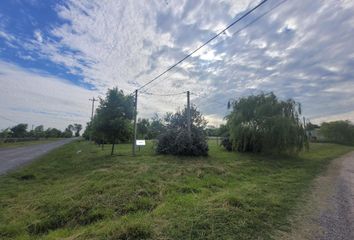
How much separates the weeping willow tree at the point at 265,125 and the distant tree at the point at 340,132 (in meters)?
36.0

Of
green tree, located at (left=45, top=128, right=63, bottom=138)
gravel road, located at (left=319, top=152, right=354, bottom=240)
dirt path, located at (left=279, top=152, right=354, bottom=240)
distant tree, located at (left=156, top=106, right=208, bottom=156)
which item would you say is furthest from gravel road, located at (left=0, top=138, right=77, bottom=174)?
green tree, located at (left=45, top=128, right=63, bottom=138)

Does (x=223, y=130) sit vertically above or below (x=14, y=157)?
above

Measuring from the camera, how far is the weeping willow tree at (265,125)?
1703 cm

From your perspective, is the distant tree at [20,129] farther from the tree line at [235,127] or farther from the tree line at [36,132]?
the tree line at [235,127]

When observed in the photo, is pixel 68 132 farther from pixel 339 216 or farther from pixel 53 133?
pixel 339 216

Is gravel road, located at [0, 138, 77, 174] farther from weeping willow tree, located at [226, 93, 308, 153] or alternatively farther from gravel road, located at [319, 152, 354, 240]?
weeping willow tree, located at [226, 93, 308, 153]

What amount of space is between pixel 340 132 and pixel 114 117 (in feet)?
155

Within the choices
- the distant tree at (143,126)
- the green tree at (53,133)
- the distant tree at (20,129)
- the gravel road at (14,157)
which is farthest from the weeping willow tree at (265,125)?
the green tree at (53,133)

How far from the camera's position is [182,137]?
17516 millimetres

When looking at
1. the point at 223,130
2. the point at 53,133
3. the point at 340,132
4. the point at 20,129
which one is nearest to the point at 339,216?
the point at 223,130

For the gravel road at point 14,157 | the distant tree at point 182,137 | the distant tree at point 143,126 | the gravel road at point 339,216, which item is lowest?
the gravel road at point 339,216

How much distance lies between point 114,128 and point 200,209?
13449 millimetres

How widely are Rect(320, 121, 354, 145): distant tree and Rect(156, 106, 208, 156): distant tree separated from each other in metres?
39.8

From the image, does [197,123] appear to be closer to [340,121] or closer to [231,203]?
[231,203]
